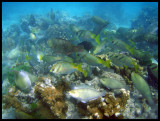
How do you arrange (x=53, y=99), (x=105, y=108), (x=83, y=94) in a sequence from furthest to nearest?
(x=53, y=99)
(x=105, y=108)
(x=83, y=94)

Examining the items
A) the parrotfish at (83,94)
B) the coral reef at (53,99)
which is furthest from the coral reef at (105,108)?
the parrotfish at (83,94)

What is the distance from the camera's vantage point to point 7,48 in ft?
35.5

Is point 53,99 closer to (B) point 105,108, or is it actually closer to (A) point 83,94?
(A) point 83,94

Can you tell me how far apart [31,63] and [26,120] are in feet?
13.9

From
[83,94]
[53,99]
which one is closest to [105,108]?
[83,94]

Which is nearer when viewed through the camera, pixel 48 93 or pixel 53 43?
pixel 48 93

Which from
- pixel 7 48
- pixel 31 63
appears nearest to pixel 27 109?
pixel 31 63

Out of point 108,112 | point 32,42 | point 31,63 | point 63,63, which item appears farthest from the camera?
point 32,42

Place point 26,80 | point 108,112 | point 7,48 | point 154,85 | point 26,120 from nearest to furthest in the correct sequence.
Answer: point 26,120 < point 108,112 < point 26,80 < point 154,85 < point 7,48

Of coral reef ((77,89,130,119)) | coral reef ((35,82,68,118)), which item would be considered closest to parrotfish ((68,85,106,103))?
coral reef ((77,89,130,119))

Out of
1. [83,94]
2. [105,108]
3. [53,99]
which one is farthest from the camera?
[53,99]

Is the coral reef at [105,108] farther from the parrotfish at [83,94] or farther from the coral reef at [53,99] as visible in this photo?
the parrotfish at [83,94]

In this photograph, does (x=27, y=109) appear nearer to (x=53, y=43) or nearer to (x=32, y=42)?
(x=53, y=43)

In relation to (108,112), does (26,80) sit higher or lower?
higher
